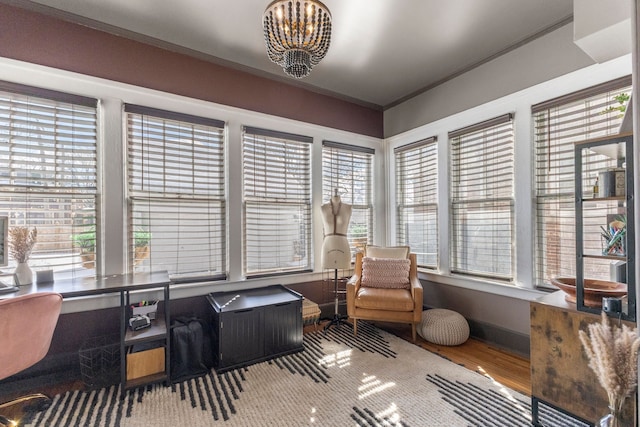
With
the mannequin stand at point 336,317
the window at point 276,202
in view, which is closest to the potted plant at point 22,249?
the window at point 276,202

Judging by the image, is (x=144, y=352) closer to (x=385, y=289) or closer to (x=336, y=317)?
(x=336, y=317)

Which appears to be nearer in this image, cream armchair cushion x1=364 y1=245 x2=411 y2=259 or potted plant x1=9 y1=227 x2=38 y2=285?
potted plant x1=9 y1=227 x2=38 y2=285

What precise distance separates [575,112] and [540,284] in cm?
148

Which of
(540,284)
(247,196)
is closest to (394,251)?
(540,284)

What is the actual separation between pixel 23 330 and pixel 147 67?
7.32 ft

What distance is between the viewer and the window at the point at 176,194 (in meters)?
2.62

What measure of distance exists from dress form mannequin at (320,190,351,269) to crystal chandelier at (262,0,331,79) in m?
1.79

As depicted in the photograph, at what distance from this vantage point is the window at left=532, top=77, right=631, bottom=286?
2260 millimetres

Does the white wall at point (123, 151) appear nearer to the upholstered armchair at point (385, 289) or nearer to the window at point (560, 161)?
the upholstered armchair at point (385, 289)

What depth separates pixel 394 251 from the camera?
346 centimetres

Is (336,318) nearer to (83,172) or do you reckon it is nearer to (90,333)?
(90,333)

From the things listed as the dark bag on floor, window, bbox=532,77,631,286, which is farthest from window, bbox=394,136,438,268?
the dark bag on floor

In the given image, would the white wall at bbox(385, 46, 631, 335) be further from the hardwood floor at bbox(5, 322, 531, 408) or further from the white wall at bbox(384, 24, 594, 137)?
the hardwood floor at bbox(5, 322, 531, 408)

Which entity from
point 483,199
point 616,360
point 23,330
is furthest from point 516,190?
point 23,330
